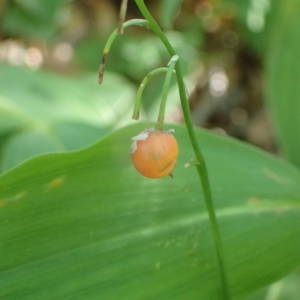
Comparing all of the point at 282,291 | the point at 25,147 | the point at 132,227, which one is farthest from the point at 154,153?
the point at 25,147

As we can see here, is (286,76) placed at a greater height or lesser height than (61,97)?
greater

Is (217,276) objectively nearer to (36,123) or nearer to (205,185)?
(205,185)

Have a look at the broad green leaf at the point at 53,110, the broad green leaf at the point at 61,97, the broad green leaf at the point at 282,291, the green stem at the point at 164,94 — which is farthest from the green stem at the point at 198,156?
the broad green leaf at the point at 61,97

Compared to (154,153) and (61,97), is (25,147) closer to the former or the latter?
(61,97)

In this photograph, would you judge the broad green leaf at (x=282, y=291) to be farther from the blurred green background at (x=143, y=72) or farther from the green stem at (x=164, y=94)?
the green stem at (x=164, y=94)

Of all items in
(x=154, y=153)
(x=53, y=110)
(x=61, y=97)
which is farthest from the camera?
(x=61, y=97)

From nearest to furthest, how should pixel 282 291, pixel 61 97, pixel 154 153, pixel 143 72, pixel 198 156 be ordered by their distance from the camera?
pixel 154 153
pixel 198 156
pixel 282 291
pixel 61 97
pixel 143 72
